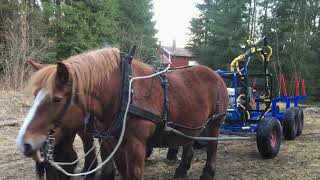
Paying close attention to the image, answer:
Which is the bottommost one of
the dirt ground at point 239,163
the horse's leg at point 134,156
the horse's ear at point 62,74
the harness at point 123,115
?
the dirt ground at point 239,163

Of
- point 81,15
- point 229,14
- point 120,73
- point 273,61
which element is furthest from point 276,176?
point 229,14

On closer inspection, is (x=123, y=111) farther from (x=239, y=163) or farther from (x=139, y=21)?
(x=139, y=21)

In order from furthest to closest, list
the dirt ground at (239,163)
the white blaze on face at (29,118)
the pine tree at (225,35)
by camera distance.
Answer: the pine tree at (225,35) → the dirt ground at (239,163) → the white blaze on face at (29,118)

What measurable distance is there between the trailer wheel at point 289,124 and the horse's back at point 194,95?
10.8ft

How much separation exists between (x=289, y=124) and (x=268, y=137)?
6.05 feet

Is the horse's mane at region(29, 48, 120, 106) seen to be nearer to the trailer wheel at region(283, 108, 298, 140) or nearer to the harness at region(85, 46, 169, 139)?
the harness at region(85, 46, 169, 139)

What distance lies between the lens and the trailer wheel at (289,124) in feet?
25.3

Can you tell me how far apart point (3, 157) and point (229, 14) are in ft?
76.1

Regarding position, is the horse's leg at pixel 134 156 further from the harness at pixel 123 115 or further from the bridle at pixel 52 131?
the bridle at pixel 52 131

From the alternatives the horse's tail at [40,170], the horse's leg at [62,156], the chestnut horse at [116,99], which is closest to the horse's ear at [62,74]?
the chestnut horse at [116,99]

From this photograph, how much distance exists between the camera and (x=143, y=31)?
30.1 metres

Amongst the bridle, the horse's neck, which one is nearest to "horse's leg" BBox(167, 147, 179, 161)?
the horse's neck

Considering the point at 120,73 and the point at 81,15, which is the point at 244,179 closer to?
the point at 120,73

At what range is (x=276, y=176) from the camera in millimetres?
5211
